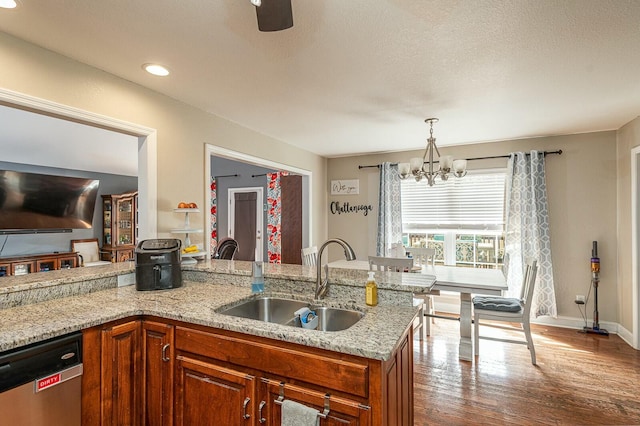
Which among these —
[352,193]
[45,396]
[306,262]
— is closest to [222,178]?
[352,193]

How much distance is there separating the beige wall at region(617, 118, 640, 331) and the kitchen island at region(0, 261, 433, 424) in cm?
335

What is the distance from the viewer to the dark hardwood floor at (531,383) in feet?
7.36

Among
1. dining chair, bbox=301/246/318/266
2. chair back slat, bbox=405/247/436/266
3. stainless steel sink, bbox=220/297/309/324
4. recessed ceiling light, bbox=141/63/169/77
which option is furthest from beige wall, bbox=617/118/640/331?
recessed ceiling light, bbox=141/63/169/77

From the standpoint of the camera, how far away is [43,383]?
134 centimetres

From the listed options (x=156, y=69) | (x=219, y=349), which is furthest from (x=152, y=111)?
(x=219, y=349)

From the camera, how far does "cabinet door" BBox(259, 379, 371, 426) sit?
1.21 metres

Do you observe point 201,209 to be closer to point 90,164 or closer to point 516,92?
point 516,92

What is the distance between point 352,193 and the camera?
5.38 metres

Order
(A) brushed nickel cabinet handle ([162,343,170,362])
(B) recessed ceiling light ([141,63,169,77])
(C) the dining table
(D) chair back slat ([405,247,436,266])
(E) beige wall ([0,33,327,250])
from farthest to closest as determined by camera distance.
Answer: (D) chair back slat ([405,247,436,266]), (C) the dining table, (B) recessed ceiling light ([141,63,169,77]), (E) beige wall ([0,33,327,250]), (A) brushed nickel cabinet handle ([162,343,170,362])

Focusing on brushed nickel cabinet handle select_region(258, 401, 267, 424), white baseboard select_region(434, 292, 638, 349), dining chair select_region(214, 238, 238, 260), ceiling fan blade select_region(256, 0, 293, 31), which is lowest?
white baseboard select_region(434, 292, 638, 349)

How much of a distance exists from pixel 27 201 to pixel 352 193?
5.16 metres

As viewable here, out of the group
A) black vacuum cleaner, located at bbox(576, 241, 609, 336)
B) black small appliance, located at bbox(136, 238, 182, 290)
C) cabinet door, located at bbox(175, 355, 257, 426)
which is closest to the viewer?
cabinet door, located at bbox(175, 355, 257, 426)

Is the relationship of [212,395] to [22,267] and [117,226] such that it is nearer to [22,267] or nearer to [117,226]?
[22,267]

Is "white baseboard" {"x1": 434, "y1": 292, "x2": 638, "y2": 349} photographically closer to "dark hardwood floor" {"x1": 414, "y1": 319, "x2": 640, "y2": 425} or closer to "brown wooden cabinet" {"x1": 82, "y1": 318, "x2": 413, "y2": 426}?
"dark hardwood floor" {"x1": 414, "y1": 319, "x2": 640, "y2": 425}
